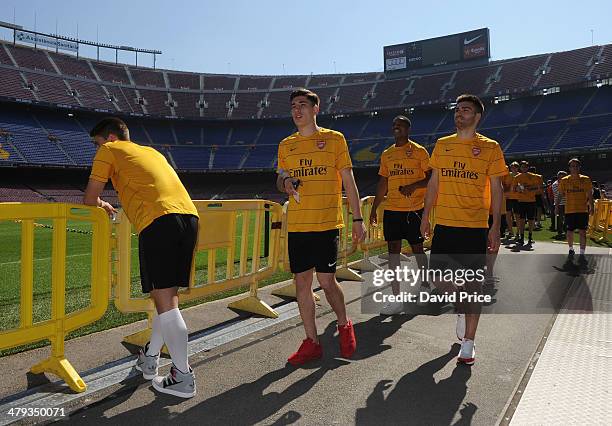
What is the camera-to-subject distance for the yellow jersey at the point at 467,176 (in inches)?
133

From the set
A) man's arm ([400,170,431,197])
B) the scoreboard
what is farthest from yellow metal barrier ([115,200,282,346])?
the scoreboard

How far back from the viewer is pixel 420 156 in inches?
195

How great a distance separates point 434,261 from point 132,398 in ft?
8.18

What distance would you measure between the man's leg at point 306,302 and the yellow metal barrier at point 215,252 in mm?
833

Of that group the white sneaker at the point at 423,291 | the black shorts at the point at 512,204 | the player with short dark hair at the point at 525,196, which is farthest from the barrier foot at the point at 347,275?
the black shorts at the point at 512,204

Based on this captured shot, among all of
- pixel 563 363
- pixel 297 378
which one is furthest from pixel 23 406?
pixel 563 363

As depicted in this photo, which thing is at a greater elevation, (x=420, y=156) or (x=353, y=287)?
(x=420, y=156)

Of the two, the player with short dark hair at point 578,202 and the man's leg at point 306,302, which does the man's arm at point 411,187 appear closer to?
the man's leg at point 306,302

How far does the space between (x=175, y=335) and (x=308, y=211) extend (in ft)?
4.32

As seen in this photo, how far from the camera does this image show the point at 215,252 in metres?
4.32

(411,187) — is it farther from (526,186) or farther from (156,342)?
(526,186)

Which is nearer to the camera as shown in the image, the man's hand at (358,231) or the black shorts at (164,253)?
the black shorts at (164,253)

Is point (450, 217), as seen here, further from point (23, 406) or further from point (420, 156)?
point (23, 406)

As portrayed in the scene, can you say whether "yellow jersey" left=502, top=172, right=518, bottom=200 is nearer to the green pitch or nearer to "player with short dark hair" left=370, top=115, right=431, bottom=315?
"player with short dark hair" left=370, top=115, right=431, bottom=315
